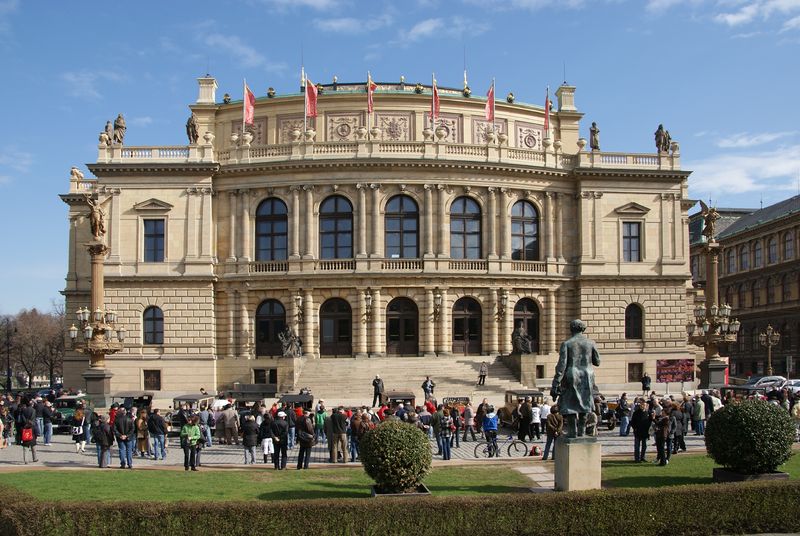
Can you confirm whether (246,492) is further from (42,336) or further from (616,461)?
(42,336)

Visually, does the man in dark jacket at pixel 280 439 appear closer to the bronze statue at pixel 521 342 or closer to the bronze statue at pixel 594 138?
the bronze statue at pixel 521 342

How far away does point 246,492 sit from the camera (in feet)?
68.8

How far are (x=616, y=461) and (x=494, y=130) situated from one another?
37926 mm

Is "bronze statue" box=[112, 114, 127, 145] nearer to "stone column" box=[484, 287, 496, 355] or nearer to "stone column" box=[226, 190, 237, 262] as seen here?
"stone column" box=[226, 190, 237, 262]

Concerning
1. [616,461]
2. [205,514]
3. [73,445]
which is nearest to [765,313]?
[616,461]

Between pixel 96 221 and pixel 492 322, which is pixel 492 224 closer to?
pixel 492 322

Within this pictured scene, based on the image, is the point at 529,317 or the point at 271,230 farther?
the point at 529,317

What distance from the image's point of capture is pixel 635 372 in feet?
187

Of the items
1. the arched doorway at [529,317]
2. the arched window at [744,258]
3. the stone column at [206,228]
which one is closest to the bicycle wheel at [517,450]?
the arched doorway at [529,317]

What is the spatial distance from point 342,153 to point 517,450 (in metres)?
30.0

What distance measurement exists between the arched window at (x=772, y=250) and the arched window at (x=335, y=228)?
166ft

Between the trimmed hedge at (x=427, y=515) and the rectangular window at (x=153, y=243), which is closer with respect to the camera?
the trimmed hedge at (x=427, y=515)

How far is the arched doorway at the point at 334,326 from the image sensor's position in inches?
2149

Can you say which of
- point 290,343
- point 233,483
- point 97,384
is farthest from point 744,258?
point 233,483
